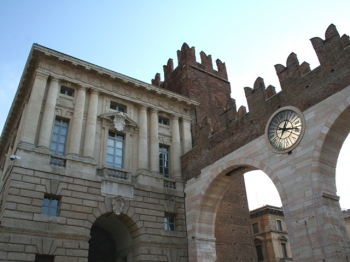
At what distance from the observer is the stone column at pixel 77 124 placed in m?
16.3

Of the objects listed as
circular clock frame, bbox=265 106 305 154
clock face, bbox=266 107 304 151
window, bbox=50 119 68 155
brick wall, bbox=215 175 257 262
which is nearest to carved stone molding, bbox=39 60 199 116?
window, bbox=50 119 68 155

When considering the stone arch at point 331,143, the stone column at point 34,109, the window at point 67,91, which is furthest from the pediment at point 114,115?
the stone arch at point 331,143

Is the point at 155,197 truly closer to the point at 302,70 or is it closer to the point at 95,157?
the point at 95,157

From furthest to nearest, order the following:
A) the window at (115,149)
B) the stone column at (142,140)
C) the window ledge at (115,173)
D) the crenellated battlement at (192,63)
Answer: the crenellated battlement at (192,63) → the stone column at (142,140) → the window at (115,149) → the window ledge at (115,173)

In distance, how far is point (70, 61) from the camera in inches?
704

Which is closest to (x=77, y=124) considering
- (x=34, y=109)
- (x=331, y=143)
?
(x=34, y=109)

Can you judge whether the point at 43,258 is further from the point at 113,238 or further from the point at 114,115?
the point at 114,115

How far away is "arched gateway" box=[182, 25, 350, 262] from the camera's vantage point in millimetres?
11945

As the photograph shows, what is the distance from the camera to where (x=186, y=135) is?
20969 mm

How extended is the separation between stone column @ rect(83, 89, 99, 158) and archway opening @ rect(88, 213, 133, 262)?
327cm

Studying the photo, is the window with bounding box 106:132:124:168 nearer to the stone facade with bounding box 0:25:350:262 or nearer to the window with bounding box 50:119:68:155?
the stone facade with bounding box 0:25:350:262

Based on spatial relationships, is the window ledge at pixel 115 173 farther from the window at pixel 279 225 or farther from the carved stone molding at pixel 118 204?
the window at pixel 279 225

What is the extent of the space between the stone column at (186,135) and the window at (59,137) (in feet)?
23.1

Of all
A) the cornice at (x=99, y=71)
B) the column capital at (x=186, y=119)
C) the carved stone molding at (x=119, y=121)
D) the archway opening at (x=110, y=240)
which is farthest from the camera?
the column capital at (x=186, y=119)
